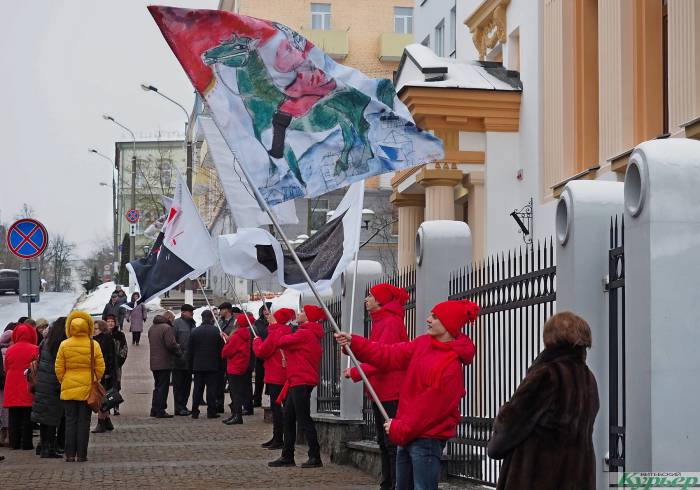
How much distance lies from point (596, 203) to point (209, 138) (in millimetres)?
9301

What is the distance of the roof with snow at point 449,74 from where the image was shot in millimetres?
22469

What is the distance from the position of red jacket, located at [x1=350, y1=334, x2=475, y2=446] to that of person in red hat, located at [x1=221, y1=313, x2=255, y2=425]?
13010 mm

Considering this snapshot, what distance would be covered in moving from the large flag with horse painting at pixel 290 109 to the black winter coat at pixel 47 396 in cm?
644

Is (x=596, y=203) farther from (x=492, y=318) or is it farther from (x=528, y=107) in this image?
(x=528, y=107)

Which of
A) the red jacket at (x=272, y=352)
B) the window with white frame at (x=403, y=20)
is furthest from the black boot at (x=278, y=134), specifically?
the window with white frame at (x=403, y=20)

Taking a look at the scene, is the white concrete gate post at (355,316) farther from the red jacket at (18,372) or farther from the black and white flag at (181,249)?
the red jacket at (18,372)

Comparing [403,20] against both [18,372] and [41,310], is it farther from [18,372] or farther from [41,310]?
[18,372]

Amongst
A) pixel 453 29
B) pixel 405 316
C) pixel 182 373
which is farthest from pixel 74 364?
pixel 453 29

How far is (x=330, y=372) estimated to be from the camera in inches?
647

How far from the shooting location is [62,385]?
14641 millimetres

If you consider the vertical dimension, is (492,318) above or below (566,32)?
below

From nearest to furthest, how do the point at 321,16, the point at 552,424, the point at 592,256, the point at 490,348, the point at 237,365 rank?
the point at 552,424 < the point at 592,256 < the point at 490,348 < the point at 237,365 < the point at 321,16

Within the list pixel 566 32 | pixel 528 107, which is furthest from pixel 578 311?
pixel 528 107

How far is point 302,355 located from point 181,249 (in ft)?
17.1
